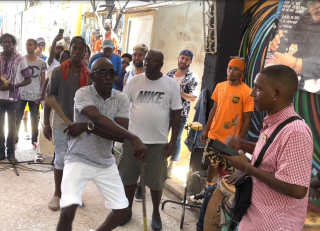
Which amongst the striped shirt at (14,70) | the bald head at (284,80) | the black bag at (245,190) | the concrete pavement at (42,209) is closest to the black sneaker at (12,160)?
the concrete pavement at (42,209)

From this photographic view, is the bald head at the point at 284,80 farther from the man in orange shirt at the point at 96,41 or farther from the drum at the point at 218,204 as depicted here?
the man in orange shirt at the point at 96,41

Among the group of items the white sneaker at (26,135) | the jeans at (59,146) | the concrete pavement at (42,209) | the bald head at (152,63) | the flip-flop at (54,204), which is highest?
the bald head at (152,63)

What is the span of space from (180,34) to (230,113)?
345 cm

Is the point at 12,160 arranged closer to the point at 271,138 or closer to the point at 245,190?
the point at 245,190

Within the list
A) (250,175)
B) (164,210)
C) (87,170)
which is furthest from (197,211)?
(250,175)

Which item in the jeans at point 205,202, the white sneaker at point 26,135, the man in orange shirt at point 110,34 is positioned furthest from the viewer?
the man in orange shirt at point 110,34

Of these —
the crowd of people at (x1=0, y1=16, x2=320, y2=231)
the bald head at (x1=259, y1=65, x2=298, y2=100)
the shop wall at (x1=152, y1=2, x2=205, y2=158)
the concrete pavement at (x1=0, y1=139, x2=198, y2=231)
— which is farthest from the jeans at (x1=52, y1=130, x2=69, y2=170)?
the shop wall at (x1=152, y1=2, x2=205, y2=158)

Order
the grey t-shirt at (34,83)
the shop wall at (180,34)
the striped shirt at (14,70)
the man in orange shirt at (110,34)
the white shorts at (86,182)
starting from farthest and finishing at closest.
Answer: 1. the man in orange shirt at (110,34)
2. the shop wall at (180,34)
3. the grey t-shirt at (34,83)
4. the striped shirt at (14,70)
5. the white shorts at (86,182)

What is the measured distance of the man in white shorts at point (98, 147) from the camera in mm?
2912

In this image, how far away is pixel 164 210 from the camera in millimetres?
4812

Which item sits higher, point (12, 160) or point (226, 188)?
point (226, 188)

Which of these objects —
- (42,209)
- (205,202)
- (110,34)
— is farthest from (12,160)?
(110,34)

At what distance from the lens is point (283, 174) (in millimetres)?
2004

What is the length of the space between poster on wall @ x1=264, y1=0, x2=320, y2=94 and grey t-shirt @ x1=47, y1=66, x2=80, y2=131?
9.78 feet
